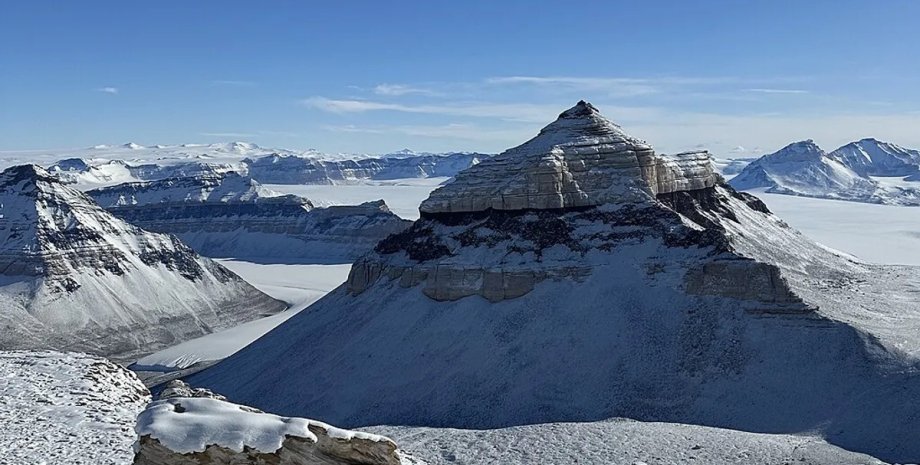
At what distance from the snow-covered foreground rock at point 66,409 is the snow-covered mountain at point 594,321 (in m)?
15.9

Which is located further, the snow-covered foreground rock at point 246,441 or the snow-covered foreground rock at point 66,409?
the snow-covered foreground rock at point 66,409

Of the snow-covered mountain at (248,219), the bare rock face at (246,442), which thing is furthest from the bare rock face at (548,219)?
the snow-covered mountain at (248,219)

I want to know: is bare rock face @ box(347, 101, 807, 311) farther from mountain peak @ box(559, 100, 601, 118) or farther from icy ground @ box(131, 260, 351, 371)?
icy ground @ box(131, 260, 351, 371)

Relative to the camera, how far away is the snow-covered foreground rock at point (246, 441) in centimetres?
1823

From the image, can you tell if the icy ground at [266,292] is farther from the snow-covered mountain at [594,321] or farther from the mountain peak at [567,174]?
the mountain peak at [567,174]

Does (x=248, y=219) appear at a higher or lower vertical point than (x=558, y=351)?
lower

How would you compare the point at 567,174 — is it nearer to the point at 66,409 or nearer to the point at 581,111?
the point at 581,111

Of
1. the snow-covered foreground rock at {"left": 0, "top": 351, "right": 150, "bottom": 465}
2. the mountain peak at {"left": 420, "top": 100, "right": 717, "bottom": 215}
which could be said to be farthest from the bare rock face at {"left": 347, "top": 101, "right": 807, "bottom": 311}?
the snow-covered foreground rock at {"left": 0, "top": 351, "right": 150, "bottom": 465}

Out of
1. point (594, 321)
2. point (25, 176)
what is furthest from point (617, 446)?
point (25, 176)

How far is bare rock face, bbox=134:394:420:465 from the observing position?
18234mm

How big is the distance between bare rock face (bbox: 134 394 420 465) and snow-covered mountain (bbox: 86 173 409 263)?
130504 millimetres

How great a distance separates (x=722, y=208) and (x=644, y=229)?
15301mm

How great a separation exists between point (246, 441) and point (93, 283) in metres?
79.5

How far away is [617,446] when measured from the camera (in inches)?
1335
